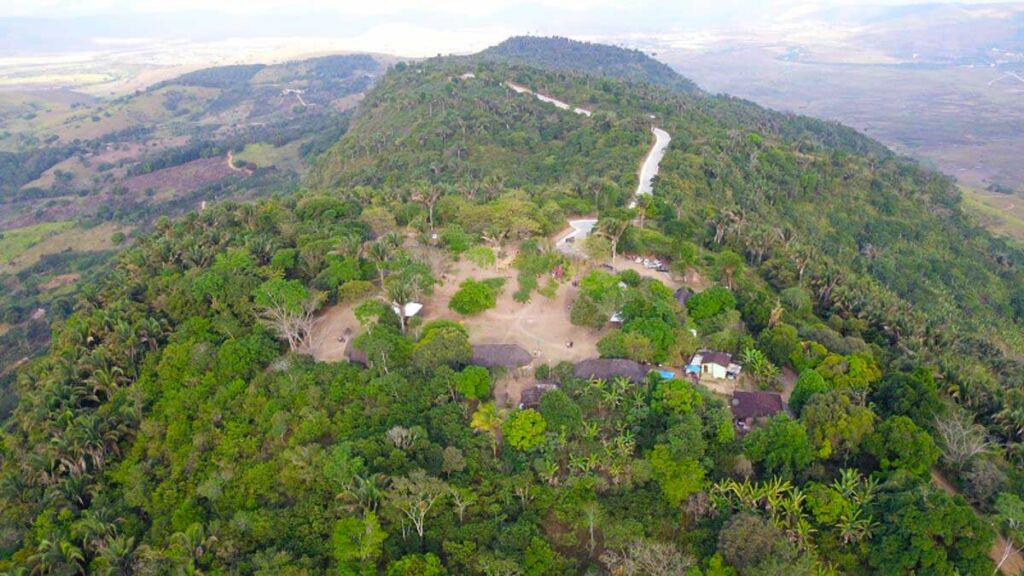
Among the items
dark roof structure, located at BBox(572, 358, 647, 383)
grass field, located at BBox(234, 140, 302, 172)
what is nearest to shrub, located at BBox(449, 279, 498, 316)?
dark roof structure, located at BBox(572, 358, 647, 383)

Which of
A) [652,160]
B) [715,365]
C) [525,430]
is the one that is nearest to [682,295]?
[715,365]

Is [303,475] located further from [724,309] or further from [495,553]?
[724,309]

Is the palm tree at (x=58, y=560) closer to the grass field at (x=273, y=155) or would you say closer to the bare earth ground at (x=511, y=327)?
the bare earth ground at (x=511, y=327)

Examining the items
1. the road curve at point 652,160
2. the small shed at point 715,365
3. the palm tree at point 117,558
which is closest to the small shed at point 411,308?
the small shed at point 715,365

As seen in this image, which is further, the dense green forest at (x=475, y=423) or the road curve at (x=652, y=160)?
the road curve at (x=652, y=160)

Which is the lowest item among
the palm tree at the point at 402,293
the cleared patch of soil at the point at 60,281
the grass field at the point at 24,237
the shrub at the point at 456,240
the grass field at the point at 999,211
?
the cleared patch of soil at the point at 60,281

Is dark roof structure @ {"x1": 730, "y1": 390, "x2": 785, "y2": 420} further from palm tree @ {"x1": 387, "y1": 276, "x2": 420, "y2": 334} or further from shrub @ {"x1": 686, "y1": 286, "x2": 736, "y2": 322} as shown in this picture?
palm tree @ {"x1": 387, "y1": 276, "x2": 420, "y2": 334}
